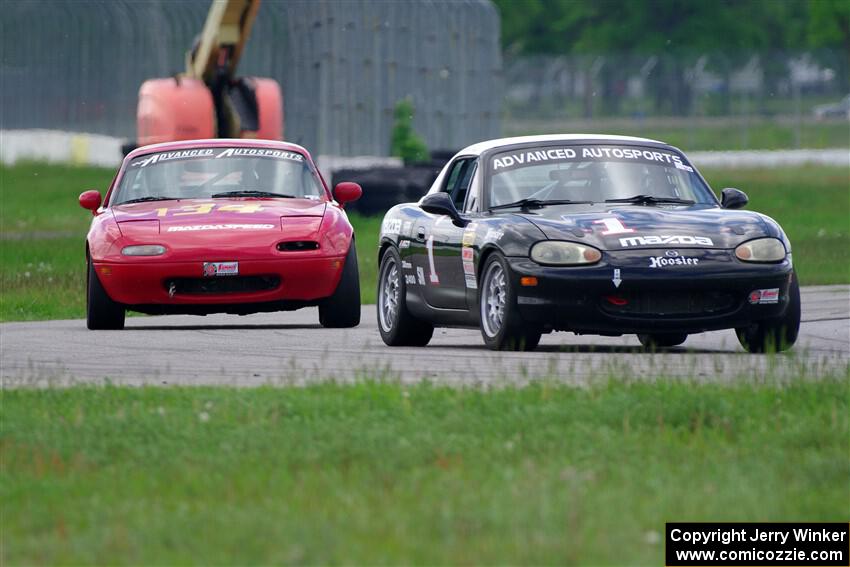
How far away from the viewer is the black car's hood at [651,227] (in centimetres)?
1100

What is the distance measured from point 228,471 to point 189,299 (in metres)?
6.96

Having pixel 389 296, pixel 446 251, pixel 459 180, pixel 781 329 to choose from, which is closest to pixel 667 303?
pixel 781 329

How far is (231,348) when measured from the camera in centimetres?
1204

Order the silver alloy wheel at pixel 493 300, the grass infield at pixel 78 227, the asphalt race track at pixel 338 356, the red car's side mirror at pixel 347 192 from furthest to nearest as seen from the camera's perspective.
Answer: the grass infield at pixel 78 227 < the red car's side mirror at pixel 347 192 < the silver alloy wheel at pixel 493 300 < the asphalt race track at pixel 338 356

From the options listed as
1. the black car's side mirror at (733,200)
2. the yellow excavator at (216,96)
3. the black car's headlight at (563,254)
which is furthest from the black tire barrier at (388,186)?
the black car's headlight at (563,254)

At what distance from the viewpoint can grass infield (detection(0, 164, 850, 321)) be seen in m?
18.7

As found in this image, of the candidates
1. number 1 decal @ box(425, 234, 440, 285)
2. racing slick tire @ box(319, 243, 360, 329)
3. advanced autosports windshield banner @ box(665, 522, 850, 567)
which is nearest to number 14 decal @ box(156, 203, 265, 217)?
racing slick tire @ box(319, 243, 360, 329)

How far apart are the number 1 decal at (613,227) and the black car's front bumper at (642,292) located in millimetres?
181

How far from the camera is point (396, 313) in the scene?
12969 mm

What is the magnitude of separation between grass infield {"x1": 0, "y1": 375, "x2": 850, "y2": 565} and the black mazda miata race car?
2.09 metres

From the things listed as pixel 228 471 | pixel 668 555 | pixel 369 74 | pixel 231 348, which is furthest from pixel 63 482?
pixel 369 74

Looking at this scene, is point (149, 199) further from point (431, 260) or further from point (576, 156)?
point (576, 156)

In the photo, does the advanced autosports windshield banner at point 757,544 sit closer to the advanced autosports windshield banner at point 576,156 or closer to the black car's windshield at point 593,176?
the black car's windshield at point 593,176

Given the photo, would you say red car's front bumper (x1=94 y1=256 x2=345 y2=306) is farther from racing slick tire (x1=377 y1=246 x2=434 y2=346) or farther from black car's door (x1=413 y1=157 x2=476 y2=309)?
black car's door (x1=413 y1=157 x2=476 y2=309)
